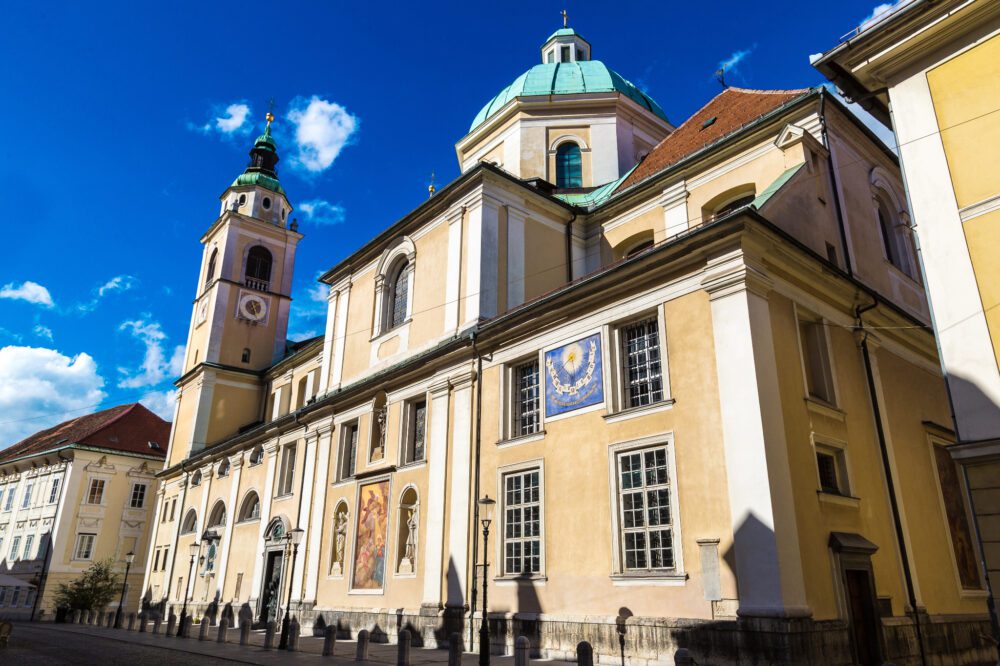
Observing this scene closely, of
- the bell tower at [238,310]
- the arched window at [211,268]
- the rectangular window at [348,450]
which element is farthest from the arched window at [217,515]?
the arched window at [211,268]

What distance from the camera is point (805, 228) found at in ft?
46.8

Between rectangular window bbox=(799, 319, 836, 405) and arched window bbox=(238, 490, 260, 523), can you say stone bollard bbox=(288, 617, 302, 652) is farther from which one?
rectangular window bbox=(799, 319, 836, 405)

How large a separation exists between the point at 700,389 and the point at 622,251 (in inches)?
325

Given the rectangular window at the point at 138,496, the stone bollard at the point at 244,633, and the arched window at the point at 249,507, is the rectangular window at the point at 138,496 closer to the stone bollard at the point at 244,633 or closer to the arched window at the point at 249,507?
the arched window at the point at 249,507

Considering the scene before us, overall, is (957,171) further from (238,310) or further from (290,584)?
(238,310)

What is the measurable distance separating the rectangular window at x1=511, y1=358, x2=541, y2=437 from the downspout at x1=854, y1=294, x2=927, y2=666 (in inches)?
256

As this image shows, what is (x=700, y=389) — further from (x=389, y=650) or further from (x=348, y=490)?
(x=348, y=490)

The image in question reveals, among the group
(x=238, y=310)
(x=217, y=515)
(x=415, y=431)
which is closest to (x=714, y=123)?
(x=415, y=431)

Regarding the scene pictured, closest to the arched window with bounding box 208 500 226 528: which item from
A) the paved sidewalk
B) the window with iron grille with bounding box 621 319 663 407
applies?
the paved sidewalk

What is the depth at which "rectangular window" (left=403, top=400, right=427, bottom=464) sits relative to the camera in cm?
1862

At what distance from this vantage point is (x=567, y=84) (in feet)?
83.0

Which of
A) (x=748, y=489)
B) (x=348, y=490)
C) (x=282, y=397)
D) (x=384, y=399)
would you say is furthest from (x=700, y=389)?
(x=282, y=397)

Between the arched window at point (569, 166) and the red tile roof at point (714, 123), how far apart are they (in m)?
2.85

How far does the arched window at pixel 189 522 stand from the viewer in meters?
30.9
